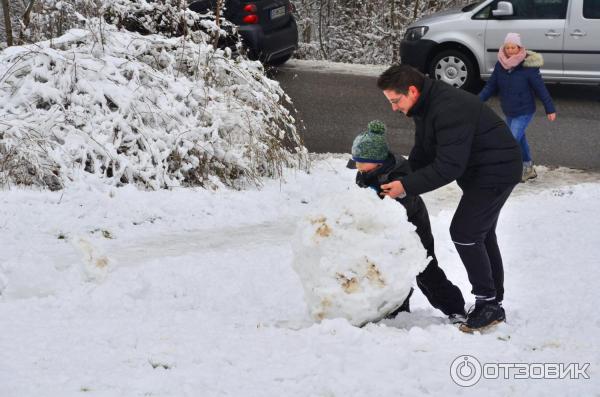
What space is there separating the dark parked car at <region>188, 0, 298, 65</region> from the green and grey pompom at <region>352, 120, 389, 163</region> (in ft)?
22.7

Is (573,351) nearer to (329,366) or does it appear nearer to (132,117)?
(329,366)

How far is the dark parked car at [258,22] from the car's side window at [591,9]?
4225 mm

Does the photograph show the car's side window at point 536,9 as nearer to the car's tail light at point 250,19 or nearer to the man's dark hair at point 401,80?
the car's tail light at point 250,19

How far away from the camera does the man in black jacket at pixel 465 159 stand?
407cm

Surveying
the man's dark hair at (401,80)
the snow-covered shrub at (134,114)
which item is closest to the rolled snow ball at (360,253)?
the man's dark hair at (401,80)

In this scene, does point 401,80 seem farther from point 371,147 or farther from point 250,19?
point 250,19

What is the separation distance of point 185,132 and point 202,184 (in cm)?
49

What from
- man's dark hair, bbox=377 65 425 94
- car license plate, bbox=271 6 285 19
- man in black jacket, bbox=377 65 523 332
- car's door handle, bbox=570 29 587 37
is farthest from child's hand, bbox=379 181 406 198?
car license plate, bbox=271 6 285 19

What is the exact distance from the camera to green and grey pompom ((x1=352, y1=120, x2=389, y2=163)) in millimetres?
4223

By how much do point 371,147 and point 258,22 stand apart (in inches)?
299

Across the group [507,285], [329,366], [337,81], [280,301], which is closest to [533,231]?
[507,285]

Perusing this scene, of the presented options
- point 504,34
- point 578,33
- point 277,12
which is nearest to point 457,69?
point 504,34

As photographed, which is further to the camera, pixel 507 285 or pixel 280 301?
pixel 507 285

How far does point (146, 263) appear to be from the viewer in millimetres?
5422
